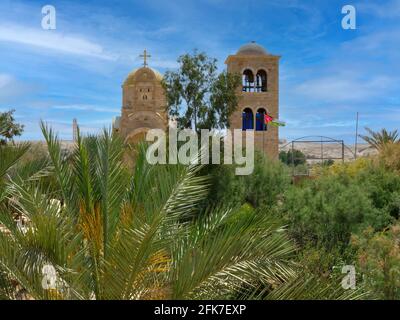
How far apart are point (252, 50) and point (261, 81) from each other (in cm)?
205

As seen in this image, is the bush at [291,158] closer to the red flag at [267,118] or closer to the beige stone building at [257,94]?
the beige stone building at [257,94]

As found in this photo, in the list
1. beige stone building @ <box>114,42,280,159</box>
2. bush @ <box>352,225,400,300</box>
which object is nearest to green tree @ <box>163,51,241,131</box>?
beige stone building @ <box>114,42,280,159</box>

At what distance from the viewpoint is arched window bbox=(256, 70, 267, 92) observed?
24.8 m

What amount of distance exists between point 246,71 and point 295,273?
2167cm

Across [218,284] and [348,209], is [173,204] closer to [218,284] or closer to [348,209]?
[218,284]

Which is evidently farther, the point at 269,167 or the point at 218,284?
the point at 269,167

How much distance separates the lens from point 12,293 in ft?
13.2

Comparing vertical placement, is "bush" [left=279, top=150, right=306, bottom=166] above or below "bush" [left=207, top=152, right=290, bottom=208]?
above

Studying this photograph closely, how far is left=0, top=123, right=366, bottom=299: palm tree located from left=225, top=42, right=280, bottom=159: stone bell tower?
A: 64.9 feet

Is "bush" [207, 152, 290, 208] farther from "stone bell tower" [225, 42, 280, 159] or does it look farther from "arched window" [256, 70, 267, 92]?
"arched window" [256, 70, 267, 92]

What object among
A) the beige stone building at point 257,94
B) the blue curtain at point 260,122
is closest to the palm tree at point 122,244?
the beige stone building at point 257,94

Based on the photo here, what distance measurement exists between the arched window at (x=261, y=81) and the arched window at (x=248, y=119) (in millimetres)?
1251

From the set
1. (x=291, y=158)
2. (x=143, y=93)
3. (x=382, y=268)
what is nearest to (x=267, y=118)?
(x=291, y=158)
